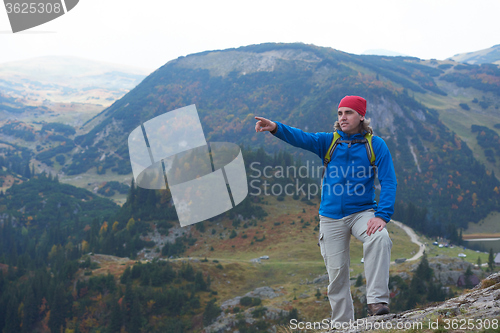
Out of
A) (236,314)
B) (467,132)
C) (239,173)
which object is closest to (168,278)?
(236,314)

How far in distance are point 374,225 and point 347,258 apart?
2.83 ft

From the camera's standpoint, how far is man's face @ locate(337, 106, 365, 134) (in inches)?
186

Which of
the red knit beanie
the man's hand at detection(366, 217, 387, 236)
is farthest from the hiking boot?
the red knit beanie

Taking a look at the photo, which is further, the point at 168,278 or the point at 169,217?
the point at 169,217

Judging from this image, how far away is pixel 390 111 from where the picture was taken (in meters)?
177

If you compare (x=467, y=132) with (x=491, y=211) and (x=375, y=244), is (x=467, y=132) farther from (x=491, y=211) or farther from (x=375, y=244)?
(x=375, y=244)

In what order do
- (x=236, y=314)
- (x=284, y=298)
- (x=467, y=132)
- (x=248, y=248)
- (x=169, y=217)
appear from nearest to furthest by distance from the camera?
(x=236, y=314) → (x=284, y=298) → (x=248, y=248) → (x=169, y=217) → (x=467, y=132)

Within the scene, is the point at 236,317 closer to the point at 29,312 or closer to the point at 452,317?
the point at 29,312

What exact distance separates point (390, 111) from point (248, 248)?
132197 mm

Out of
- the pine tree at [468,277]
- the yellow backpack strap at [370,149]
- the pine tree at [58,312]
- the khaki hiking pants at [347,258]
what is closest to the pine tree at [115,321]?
the pine tree at [58,312]

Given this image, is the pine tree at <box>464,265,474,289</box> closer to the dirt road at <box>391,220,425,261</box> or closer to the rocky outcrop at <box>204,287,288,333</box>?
the dirt road at <box>391,220,425,261</box>

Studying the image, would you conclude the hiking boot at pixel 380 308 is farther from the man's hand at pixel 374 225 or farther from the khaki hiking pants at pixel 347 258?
the man's hand at pixel 374 225

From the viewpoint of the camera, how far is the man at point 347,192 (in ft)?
14.5

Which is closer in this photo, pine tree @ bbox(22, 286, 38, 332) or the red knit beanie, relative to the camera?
the red knit beanie
